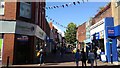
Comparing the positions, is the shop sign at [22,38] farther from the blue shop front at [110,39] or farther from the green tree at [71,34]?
the green tree at [71,34]

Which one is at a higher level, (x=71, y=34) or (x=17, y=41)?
(x=71, y=34)

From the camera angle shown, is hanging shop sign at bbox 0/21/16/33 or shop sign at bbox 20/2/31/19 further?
shop sign at bbox 20/2/31/19

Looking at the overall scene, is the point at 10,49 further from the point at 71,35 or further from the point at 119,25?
the point at 71,35

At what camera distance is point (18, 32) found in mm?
23406

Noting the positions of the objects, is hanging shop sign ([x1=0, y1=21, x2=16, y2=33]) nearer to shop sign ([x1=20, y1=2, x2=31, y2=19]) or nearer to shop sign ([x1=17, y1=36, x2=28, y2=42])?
shop sign ([x1=17, y1=36, x2=28, y2=42])

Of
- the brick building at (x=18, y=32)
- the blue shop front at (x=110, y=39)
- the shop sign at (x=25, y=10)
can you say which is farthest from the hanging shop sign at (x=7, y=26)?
the blue shop front at (x=110, y=39)

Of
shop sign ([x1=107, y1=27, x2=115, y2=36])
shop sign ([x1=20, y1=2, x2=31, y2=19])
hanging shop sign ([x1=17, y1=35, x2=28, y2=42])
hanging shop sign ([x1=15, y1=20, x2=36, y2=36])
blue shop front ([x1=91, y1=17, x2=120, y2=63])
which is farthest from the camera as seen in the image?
shop sign ([x1=107, y1=27, x2=115, y2=36])

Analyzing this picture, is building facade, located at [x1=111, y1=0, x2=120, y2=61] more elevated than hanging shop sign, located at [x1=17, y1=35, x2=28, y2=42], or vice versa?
building facade, located at [x1=111, y1=0, x2=120, y2=61]

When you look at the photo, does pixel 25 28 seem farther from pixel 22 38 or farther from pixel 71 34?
pixel 71 34

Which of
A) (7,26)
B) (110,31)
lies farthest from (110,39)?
(7,26)

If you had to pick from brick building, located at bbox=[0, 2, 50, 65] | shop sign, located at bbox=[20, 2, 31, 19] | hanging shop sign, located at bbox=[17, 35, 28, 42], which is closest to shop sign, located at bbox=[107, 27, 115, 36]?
brick building, located at bbox=[0, 2, 50, 65]

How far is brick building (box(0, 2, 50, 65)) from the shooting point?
894 inches

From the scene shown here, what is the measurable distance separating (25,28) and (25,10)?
2.00m

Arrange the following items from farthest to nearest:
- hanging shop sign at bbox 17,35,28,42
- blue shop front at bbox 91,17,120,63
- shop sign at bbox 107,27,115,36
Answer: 1. shop sign at bbox 107,27,115,36
2. blue shop front at bbox 91,17,120,63
3. hanging shop sign at bbox 17,35,28,42
